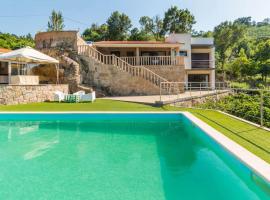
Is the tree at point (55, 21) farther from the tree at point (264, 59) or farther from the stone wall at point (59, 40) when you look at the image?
the tree at point (264, 59)

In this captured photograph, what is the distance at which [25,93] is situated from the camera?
14.8m

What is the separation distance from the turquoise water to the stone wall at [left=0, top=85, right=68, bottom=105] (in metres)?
4.84

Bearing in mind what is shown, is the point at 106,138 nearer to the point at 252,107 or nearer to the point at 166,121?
the point at 166,121

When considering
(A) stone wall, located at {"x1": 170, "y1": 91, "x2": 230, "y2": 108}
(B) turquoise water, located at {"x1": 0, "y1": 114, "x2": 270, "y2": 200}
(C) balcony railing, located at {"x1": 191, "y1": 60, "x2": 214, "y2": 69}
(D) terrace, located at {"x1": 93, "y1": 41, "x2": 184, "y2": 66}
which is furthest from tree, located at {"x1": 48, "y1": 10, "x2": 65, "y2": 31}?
(B) turquoise water, located at {"x1": 0, "y1": 114, "x2": 270, "y2": 200}

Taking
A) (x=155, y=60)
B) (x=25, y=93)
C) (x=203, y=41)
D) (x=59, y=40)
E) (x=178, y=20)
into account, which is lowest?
(x=25, y=93)

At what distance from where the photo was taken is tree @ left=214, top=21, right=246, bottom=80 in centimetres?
4700

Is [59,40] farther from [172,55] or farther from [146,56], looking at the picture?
[172,55]

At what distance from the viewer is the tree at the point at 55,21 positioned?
47000 millimetres

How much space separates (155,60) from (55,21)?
3221cm

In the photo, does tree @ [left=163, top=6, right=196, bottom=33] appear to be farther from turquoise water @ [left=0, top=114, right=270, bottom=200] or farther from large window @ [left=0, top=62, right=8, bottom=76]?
turquoise water @ [left=0, top=114, right=270, bottom=200]

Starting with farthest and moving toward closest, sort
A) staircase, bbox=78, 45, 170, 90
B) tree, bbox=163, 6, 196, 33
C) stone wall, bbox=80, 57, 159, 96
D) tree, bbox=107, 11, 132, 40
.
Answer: tree, bbox=107, 11, 132, 40 → tree, bbox=163, 6, 196, 33 → staircase, bbox=78, 45, 170, 90 → stone wall, bbox=80, 57, 159, 96

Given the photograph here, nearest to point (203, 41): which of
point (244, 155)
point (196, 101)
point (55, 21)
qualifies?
point (196, 101)

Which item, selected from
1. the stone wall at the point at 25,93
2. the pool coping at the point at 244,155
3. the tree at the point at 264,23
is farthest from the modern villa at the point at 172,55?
the tree at the point at 264,23

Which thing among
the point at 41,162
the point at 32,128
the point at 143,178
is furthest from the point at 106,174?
the point at 32,128
